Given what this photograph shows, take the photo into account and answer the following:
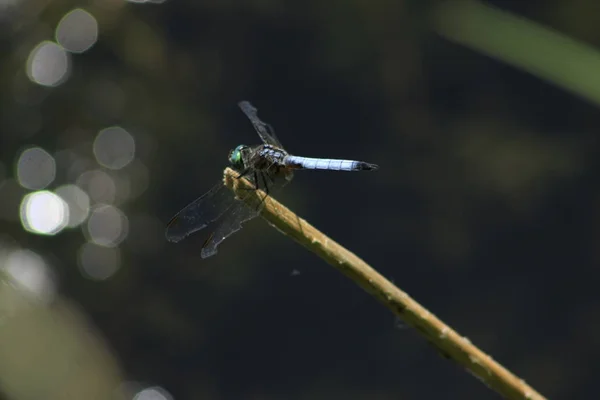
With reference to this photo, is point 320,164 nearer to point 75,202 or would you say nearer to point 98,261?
point 98,261

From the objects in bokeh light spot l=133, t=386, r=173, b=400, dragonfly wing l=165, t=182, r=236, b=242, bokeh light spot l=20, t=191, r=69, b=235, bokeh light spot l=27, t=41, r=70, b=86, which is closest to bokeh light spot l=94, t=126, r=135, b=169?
bokeh light spot l=20, t=191, r=69, b=235

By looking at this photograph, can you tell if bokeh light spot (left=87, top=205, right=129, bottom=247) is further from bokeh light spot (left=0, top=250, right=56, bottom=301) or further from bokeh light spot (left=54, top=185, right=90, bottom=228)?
bokeh light spot (left=0, top=250, right=56, bottom=301)

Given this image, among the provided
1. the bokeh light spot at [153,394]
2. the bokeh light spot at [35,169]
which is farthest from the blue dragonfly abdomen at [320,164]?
the bokeh light spot at [35,169]

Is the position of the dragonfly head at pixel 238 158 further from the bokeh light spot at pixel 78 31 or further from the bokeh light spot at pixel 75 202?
the bokeh light spot at pixel 78 31

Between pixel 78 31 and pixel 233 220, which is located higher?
pixel 78 31

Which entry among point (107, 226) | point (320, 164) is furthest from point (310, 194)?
point (320, 164)
